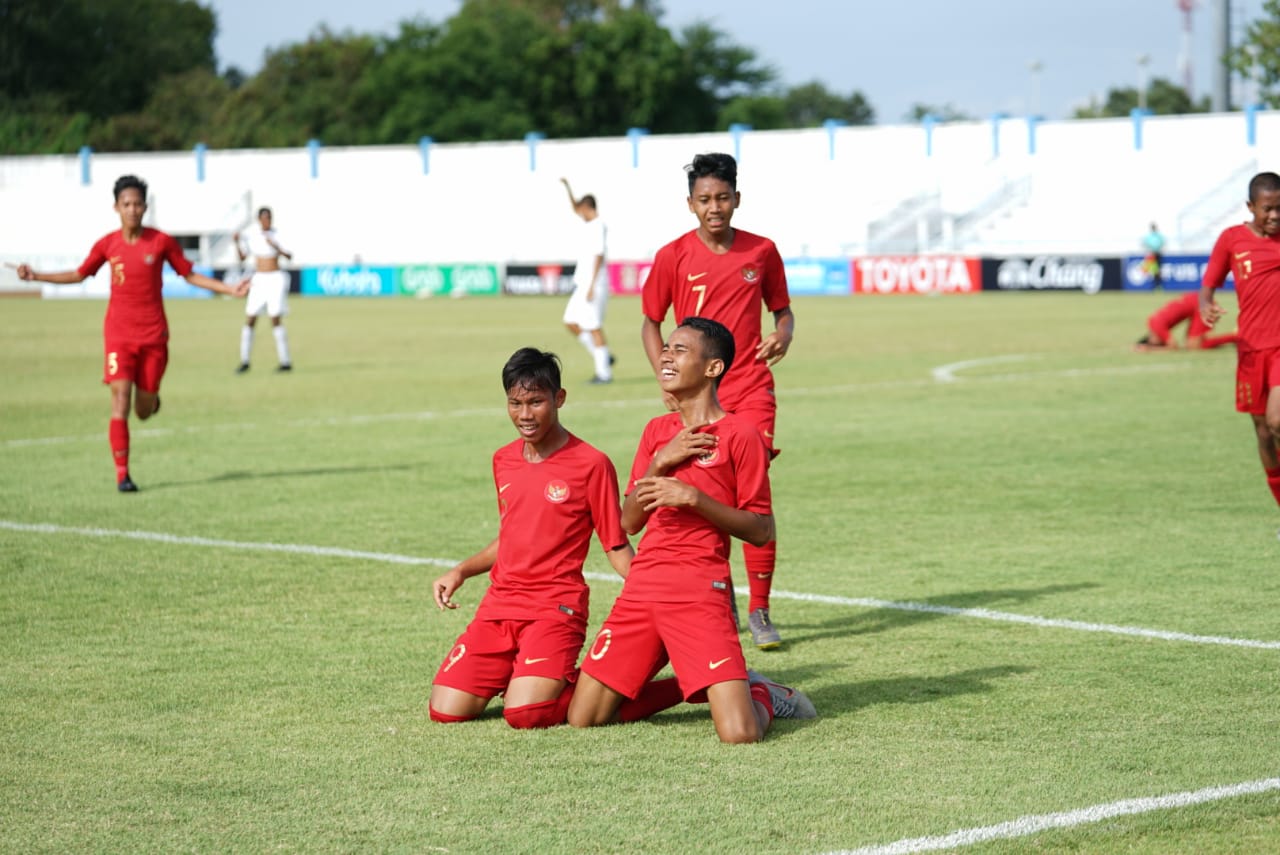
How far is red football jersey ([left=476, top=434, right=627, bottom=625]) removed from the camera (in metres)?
6.13

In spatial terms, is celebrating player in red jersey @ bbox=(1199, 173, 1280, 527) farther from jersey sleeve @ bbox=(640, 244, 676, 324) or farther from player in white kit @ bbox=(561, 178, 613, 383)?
player in white kit @ bbox=(561, 178, 613, 383)

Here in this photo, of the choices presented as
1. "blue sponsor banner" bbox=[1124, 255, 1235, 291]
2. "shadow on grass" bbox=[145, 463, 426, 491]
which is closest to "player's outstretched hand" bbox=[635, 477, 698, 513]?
"shadow on grass" bbox=[145, 463, 426, 491]

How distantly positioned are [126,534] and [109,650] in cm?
329

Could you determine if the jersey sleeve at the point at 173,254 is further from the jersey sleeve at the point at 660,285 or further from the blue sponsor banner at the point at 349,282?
the blue sponsor banner at the point at 349,282

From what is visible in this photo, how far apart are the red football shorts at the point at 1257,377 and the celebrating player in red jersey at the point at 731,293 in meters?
3.29

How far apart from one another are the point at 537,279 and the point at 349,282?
284 inches

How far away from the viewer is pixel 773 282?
314 inches

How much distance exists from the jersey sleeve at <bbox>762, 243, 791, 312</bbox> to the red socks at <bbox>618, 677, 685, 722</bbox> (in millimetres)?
2472

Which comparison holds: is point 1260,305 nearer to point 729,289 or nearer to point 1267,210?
point 1267,210

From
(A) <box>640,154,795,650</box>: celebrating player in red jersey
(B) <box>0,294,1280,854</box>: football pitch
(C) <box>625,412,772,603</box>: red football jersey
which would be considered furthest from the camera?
(A) <box>640,154,795,650</box>: celebrating player in red jersey

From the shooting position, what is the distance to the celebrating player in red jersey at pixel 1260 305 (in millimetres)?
9547

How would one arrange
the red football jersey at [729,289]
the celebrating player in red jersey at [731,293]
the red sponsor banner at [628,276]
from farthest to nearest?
the red sponsor banner at [628,276]
the red football jersey at [729,289]
the celebrating player in red jersey at [731,293]

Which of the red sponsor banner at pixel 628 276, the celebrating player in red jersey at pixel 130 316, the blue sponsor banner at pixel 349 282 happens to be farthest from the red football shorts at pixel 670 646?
the blue sponsor banner at pixel 349 282

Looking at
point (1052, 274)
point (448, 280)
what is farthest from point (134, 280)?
point (448, 280)
